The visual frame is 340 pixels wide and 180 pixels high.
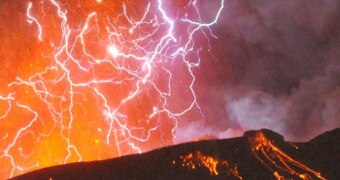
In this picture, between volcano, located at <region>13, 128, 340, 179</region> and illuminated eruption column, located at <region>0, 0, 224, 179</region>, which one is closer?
volcano, located at <region>13, 128, 340, 179</region>

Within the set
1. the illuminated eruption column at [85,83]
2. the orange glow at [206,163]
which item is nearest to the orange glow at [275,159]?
the orange glow at [206,163]

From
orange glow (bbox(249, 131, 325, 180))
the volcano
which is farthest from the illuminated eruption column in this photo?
orange glow (bbox(249, 131, 325, 180))

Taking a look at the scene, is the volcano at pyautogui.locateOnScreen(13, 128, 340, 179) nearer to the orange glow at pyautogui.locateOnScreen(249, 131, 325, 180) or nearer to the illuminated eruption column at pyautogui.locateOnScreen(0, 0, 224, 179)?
the orange glow at pyautogui.locateOnScreen(249, 131, 325, 180)

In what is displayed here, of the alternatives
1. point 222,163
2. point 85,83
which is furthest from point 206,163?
point 85,83

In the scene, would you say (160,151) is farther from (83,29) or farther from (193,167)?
(83,29)

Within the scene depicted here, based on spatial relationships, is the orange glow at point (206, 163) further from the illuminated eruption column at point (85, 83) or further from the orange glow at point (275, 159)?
the illuminated eruption column at point (85, 83)

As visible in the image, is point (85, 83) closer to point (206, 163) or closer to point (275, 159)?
point (206, 163)
